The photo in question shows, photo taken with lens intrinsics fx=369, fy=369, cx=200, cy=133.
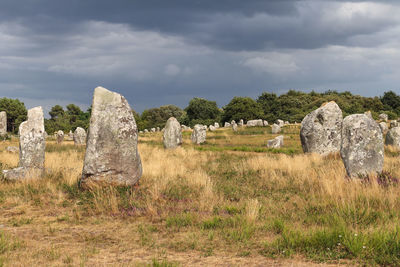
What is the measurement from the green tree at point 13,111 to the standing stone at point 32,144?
206 ft

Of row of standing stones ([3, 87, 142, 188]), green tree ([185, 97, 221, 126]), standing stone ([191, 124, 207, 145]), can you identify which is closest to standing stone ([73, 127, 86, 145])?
standing stone ([191, 124, 207, 145])

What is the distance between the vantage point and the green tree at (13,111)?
7044 cm

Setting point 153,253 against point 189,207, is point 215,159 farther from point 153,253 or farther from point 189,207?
point 153,253

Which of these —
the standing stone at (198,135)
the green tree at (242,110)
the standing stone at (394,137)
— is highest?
the green tree at (242,110)

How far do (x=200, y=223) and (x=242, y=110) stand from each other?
199ft

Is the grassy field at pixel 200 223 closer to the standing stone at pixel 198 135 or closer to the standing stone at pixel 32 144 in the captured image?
the standing stone at pixel 32 144

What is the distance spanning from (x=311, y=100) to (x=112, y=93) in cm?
7508

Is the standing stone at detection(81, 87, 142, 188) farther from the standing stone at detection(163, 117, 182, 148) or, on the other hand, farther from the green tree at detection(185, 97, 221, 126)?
the green tree at detection(185, 97, 221, 126)

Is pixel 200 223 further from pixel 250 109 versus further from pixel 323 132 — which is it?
pixel 250 109

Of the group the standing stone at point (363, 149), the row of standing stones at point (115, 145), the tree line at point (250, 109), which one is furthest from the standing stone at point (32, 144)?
the tree line at point (250, 109)

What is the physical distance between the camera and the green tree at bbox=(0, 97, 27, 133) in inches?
2773

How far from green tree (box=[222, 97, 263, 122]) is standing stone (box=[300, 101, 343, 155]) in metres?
44.7

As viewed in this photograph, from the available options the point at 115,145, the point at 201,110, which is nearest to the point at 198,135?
the point at 115,145

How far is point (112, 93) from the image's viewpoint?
1109 centimetres
